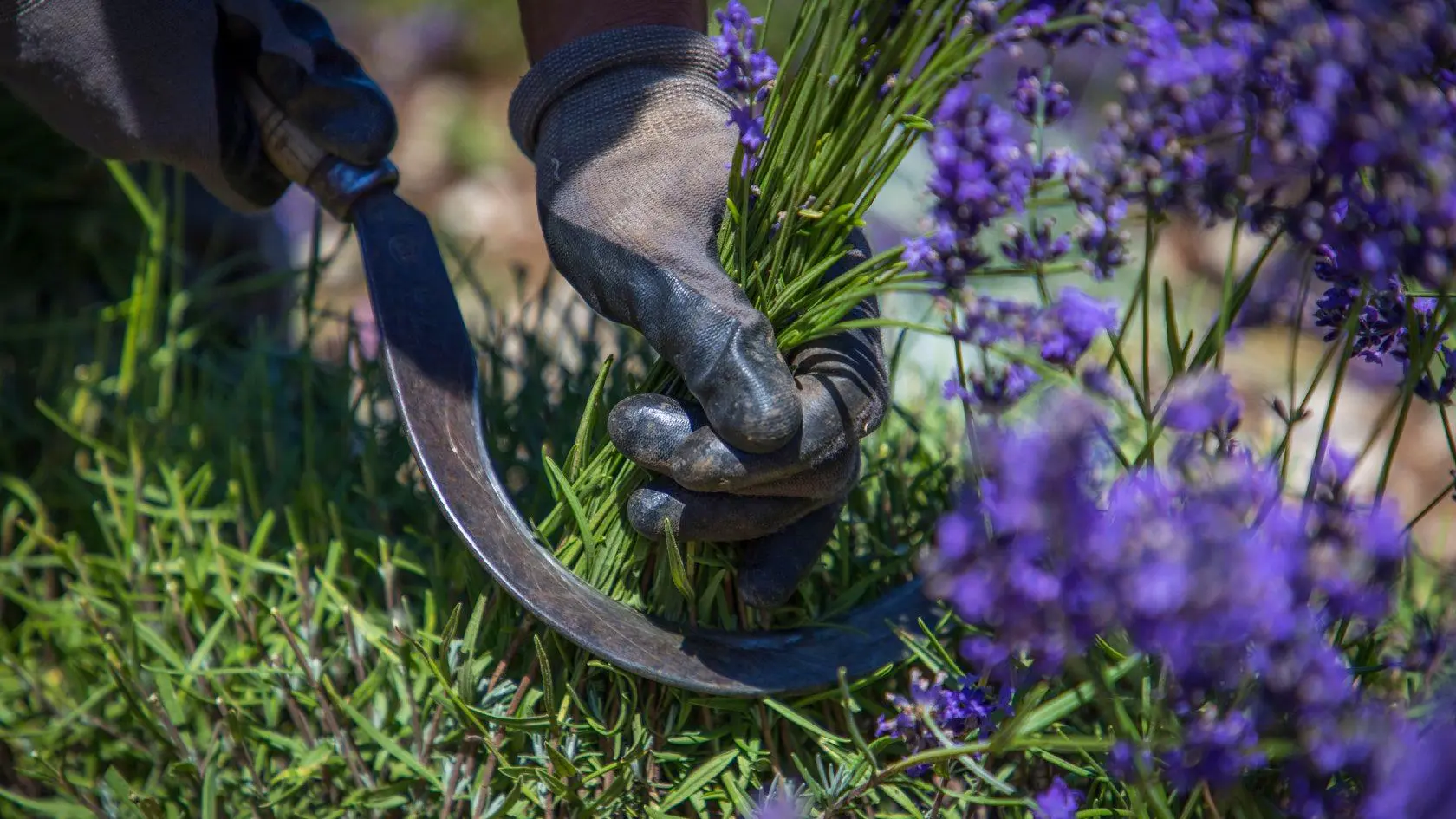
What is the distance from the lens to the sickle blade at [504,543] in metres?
1.09

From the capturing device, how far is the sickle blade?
109 centimetres

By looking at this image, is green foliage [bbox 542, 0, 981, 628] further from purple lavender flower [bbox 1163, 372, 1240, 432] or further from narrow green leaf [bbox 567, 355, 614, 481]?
purple lavender flower [bbox 1163, 372, 1240, 432]

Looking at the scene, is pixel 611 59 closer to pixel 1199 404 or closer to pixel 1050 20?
pixel 1050 20

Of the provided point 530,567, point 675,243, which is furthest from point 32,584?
point 675,243

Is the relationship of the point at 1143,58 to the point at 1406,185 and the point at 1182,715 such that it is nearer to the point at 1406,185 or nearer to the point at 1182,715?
the point at 1406,185

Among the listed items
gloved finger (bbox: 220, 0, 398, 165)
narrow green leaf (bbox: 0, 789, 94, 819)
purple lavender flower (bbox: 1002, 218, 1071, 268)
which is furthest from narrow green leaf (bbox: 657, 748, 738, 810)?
gloved finger (bbox: 220, 0, 398, 165)

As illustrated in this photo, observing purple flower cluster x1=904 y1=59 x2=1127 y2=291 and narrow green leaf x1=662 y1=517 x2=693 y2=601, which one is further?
narrow green leaf x1=662 y1=517 x2=693 y2=601

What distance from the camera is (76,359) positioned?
2.12m

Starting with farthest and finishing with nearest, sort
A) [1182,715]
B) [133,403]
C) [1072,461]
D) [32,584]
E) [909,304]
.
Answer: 1. [909,304]
2. [133,403]
3. [32,584]
4. [1182,715]
5. [1072,461]

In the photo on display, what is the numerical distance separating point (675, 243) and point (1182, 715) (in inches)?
24.1

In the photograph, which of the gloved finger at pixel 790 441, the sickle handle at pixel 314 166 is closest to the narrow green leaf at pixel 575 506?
the gloved finger at pixel 790 441

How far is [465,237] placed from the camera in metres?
3.80

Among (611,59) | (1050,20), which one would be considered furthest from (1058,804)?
(611,59)

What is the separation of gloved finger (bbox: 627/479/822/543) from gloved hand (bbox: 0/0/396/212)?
1.96 ft
